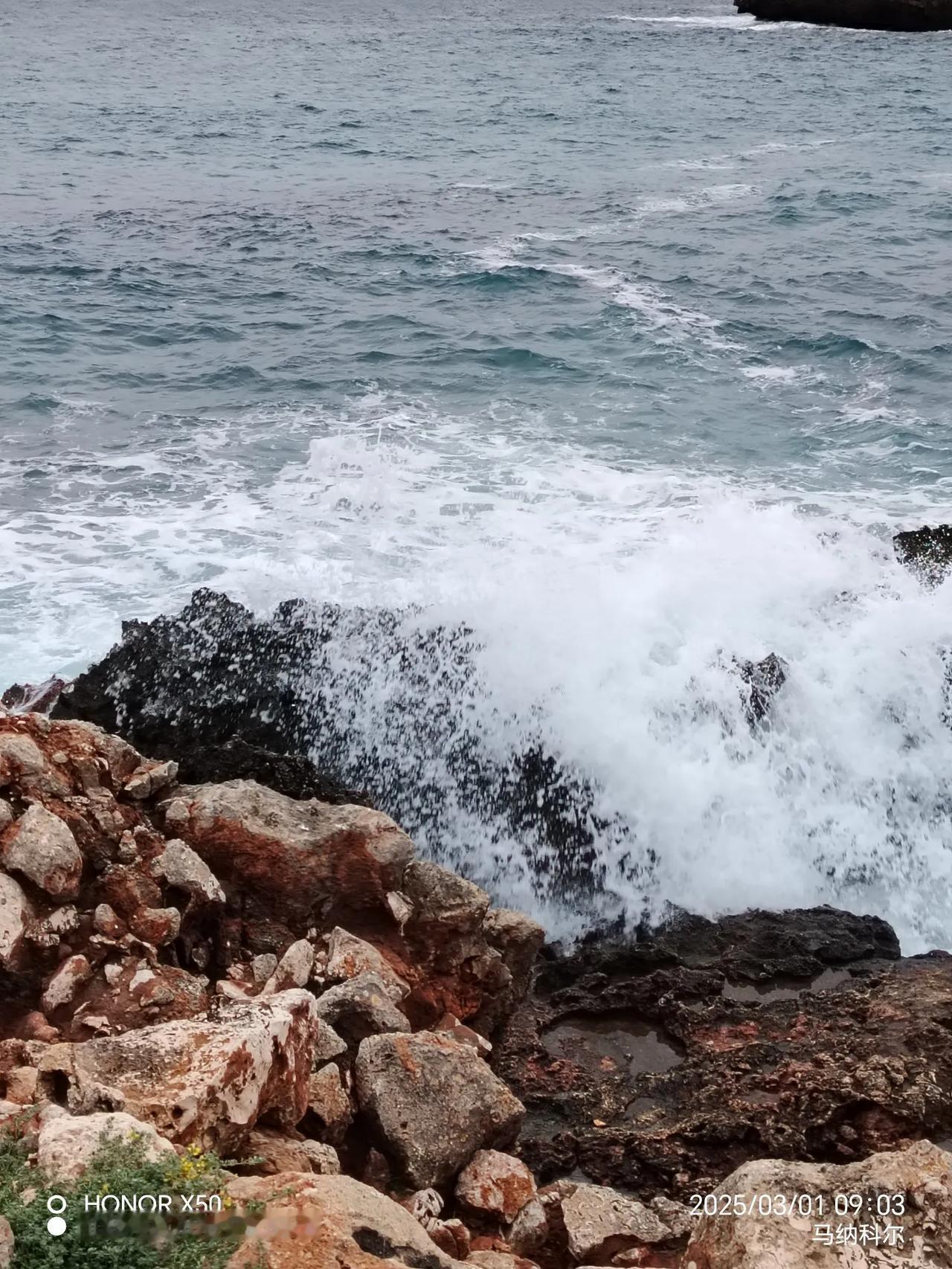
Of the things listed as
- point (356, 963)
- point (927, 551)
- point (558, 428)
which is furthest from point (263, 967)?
point (558, 428)

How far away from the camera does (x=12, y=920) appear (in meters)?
6.43

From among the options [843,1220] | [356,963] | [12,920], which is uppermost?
[12,920]

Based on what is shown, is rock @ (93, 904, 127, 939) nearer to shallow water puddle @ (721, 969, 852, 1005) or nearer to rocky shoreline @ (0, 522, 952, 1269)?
rocky shoreline @ (0, 522, 952, 1269)

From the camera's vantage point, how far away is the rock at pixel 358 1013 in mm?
6535

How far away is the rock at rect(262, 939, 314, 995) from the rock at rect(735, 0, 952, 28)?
2556 inches

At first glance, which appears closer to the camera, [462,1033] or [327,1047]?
[327,1047]

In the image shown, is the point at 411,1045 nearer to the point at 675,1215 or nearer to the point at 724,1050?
the point at 675,1215

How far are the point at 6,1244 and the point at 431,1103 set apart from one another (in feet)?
8.05

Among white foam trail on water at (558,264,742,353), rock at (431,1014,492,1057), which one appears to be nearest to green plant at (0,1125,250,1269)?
rock at (431,1014,492,1057)

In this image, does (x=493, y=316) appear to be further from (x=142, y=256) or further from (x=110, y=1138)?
(x=110, y=1138)

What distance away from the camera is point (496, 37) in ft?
205

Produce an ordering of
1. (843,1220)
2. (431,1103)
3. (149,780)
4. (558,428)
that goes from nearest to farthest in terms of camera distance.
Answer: (843,1220) < (431,1103) < (149,780) < (558,428)

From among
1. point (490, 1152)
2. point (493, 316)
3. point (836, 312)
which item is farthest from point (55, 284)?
point (490, 1152)

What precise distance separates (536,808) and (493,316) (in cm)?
1371
